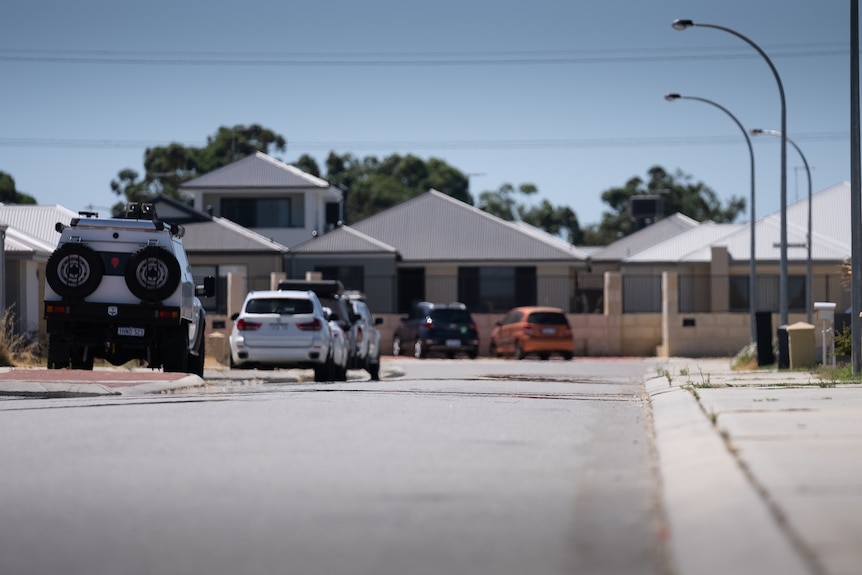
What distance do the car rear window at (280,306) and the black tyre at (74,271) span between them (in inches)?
183

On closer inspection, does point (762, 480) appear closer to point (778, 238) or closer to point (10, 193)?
point (778, 238)

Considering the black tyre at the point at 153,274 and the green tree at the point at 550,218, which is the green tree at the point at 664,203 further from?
Answer: the black tyre at the point at 153,274

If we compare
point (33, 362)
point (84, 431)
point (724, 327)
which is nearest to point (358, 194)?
point (724, 327)

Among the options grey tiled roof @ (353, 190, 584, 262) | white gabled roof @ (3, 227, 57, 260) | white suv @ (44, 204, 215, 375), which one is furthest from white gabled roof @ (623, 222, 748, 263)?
white suv @ (44, 204, 215, 375)

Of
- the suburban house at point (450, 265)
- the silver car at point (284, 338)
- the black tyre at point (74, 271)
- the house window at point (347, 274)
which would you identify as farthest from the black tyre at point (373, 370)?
the house window at point (347, 274)

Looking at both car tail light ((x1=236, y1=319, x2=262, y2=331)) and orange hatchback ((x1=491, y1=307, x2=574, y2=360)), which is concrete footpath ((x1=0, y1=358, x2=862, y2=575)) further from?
orange hatchback ((x1=491, y1=307, x2=574, y2=360))

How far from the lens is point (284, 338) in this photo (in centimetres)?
2589

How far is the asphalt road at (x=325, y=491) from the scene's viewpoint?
22.1ft

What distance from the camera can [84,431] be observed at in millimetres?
12141

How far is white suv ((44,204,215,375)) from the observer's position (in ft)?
72.8

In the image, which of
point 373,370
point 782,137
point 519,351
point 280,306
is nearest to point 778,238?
point 519,351

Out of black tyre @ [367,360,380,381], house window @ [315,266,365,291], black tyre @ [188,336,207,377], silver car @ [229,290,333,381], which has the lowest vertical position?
black tyre @ [367,360,380,381]

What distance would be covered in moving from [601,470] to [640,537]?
2.79m

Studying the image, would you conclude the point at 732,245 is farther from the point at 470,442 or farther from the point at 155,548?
→ the point at 155,548
